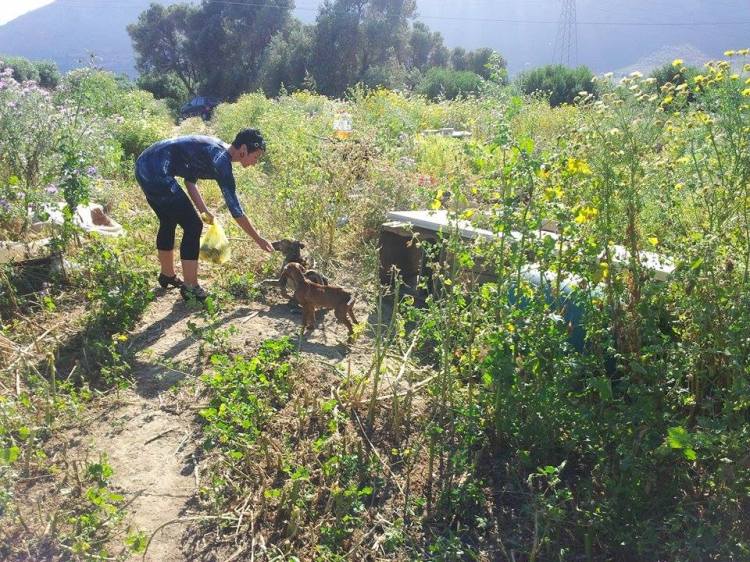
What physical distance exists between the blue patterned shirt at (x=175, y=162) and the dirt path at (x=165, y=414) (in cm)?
86

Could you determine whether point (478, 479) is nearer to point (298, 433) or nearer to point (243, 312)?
point (298, 433)

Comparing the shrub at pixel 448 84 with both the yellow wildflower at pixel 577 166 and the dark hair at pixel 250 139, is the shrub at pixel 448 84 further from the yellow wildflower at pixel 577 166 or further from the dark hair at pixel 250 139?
the yellow wildflower at pixel 577 166

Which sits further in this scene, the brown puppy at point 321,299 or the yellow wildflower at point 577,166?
the brown puppy at point 321,299

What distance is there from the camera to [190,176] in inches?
188

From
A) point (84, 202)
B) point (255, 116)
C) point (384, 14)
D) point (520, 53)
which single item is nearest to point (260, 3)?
point (384, 14)

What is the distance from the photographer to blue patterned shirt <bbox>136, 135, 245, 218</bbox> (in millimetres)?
4641

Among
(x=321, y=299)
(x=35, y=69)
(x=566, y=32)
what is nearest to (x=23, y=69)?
(x=35, y=69)

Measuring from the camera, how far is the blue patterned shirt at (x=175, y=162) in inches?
183

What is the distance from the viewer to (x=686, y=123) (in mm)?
2779

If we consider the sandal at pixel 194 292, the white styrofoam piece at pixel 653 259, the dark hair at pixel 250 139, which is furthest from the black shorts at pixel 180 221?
the white styrofoam piece at pixel 653 259

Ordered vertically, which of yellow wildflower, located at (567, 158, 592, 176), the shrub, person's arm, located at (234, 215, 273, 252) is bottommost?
person's arm, located at (234, 215, 273, 252)

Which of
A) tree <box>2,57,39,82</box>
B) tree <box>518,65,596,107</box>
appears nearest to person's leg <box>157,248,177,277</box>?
tree <box>518,65,596,107</box>

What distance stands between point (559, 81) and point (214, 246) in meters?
22.9

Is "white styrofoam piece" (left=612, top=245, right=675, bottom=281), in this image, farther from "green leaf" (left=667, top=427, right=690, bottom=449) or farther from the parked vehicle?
the parked vehicle
